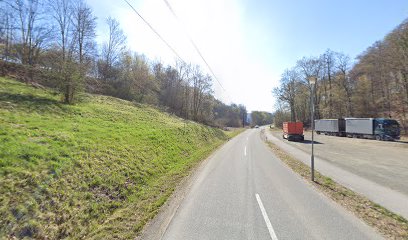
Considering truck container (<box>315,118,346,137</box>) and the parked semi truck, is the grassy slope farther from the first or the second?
truck container (<box>315,118,346,137</box>)

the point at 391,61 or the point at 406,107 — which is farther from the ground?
the point at 391,61

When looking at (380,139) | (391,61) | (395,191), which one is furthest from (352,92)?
(395,191)

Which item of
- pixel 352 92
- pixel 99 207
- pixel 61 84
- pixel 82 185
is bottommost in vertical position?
pixel 99 207

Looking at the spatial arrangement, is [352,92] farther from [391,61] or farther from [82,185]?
[82,185]

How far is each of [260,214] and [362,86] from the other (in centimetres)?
5577

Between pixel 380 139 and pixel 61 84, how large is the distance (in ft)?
133

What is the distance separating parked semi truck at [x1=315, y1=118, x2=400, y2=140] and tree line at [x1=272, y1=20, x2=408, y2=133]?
332 inches

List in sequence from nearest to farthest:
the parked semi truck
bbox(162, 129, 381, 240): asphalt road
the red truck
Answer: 1. bbox(162, 129, 381, 240): asphalt road
2. the parked semi truck
3. the red truck

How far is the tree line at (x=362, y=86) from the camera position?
33.7 meters

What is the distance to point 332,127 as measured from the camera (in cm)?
4284

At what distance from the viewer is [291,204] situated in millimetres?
6676

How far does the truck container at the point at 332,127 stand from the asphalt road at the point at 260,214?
38.1 metres

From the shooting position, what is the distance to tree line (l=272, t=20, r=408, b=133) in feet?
110

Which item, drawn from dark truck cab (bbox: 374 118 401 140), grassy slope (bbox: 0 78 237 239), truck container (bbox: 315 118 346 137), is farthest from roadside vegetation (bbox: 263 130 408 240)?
truck container (bbox: 315 118 346 137)
